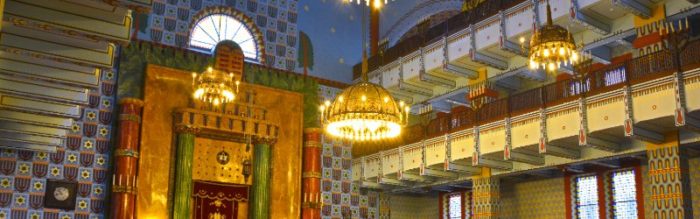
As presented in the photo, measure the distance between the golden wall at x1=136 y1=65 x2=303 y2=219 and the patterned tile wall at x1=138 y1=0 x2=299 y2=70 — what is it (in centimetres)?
128

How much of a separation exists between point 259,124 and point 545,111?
980cm

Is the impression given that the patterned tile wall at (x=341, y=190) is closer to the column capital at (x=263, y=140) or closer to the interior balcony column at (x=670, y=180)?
the column capital at (x=263, y=140)

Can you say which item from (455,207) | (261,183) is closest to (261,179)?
(261,183)

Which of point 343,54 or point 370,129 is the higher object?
point 343,54

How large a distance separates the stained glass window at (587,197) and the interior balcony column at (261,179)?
9.76 m

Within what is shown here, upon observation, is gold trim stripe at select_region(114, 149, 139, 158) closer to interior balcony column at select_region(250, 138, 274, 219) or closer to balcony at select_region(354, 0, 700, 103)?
interior balcony column at select_region(250, 138, 274, 219)

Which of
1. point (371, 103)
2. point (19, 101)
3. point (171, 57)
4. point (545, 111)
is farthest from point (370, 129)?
point (171, 57)

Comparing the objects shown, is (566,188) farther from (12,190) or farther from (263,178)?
(12,190)

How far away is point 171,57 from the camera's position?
23.7m

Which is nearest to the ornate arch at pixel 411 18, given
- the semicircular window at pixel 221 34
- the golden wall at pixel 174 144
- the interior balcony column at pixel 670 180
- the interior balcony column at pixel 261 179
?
the golden wall at pixel 174 144

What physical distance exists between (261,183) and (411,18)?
9198 mm

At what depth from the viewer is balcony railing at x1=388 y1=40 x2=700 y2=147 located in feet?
52.2

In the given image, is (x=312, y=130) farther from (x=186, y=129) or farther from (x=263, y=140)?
(x=186, y=129)

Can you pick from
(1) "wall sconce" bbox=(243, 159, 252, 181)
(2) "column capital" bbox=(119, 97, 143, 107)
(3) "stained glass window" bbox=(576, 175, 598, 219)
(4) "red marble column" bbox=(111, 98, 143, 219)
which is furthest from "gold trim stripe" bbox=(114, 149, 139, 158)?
(3) "stained glass window" bbox=(576, 175, 598, 219)
